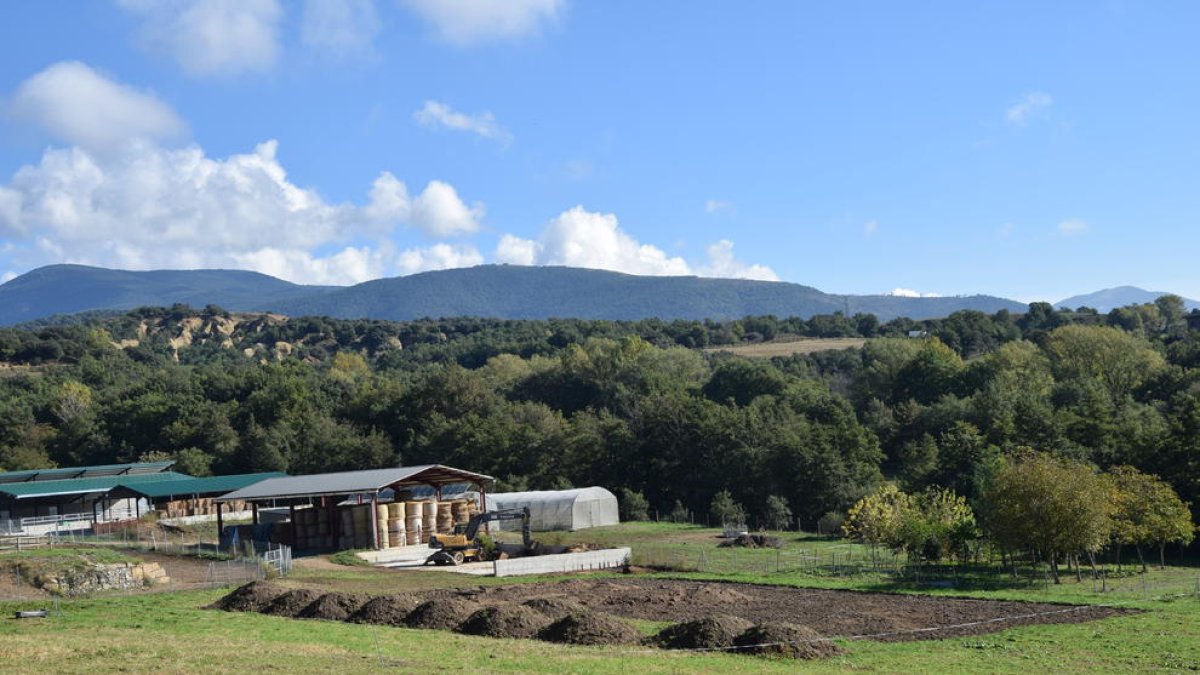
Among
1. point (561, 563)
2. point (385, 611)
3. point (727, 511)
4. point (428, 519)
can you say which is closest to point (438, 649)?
point (385, 611)

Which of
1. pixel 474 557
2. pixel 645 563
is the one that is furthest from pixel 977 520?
pixel 474 557

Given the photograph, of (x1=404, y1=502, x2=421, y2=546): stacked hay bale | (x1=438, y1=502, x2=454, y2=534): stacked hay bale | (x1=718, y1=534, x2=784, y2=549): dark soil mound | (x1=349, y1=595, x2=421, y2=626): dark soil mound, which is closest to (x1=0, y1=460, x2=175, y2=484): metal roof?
(x1=438, y1=502, x2=454, y2=534): stacked hay bale

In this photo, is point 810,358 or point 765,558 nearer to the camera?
point 765,558

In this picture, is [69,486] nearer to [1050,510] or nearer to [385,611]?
[385,611]

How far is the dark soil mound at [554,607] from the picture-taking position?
29.1 metres

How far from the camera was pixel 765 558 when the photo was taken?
4791 cm

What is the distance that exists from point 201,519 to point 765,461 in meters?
34.9

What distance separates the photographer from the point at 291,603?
31.7 metres

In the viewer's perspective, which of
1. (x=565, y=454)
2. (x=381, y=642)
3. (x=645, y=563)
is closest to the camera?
(x=381, y=642)

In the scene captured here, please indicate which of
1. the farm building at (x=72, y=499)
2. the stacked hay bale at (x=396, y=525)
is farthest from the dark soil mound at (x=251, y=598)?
the farm building at (x=72, y=499)

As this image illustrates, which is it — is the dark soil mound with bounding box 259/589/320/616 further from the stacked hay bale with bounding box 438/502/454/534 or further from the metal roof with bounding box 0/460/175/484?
the metal roof with bounding box 0/460/175/484

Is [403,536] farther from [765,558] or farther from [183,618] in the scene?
[183,618]

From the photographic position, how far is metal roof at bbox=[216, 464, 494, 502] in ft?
182

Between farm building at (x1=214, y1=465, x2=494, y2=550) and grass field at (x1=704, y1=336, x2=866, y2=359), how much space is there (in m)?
89.3
